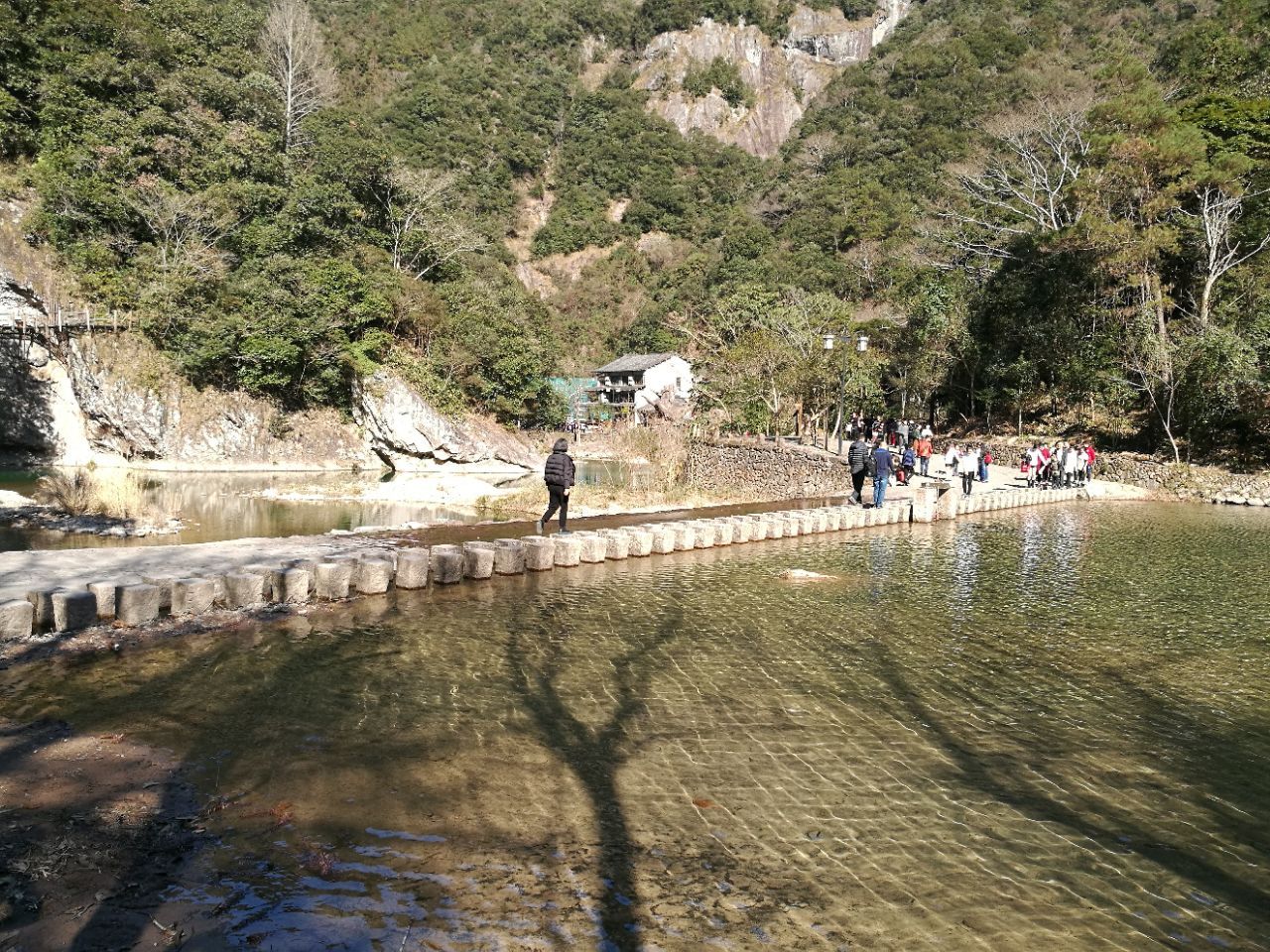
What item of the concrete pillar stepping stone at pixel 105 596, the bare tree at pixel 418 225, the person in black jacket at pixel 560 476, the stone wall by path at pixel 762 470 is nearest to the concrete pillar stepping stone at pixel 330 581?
the concrete pillar stepping stone at pixel 105 596

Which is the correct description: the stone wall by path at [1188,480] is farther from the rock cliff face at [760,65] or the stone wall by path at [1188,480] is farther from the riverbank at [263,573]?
the rock cliff face at [760,65]

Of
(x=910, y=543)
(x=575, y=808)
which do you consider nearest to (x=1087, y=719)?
(x=575, y=808)

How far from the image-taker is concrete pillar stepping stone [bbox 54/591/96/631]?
692 cm

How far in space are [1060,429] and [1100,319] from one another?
15.9 feet

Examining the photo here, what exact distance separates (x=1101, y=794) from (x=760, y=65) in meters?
116

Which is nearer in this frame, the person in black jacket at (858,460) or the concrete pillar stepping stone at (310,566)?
the concrete pillar stepping stone at (310,566)

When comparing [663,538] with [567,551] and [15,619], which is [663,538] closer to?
[567,551]

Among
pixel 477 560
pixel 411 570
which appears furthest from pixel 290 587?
pixel 477 560

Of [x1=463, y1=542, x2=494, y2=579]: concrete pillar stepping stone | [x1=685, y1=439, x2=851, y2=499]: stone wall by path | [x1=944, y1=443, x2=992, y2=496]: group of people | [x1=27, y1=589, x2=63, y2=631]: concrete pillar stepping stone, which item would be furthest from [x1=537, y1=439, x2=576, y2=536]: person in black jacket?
[x1=944, y1=443, x2=992, y2=496]: group of people

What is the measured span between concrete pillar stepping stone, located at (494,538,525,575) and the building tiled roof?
46247 mm

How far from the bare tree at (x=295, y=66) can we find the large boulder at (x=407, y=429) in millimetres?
14821

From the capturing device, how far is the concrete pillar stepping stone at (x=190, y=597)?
7676 mm

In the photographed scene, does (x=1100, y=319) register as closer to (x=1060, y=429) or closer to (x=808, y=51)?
(x=1060, y=429)

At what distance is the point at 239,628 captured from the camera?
24.4 feet
